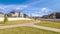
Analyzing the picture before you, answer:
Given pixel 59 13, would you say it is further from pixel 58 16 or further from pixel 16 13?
pixel 16 13

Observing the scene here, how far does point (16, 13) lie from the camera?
110m

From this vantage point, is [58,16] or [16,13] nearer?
[58,16]

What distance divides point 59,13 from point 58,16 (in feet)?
6.52

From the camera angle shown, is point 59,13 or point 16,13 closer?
point 59,13

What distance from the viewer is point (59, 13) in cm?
6512

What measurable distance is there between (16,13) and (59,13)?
2130 inches

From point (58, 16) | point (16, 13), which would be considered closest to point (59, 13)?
point (58, 16)

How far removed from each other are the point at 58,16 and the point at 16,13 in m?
54.3

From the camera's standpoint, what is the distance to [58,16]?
2537 inches
